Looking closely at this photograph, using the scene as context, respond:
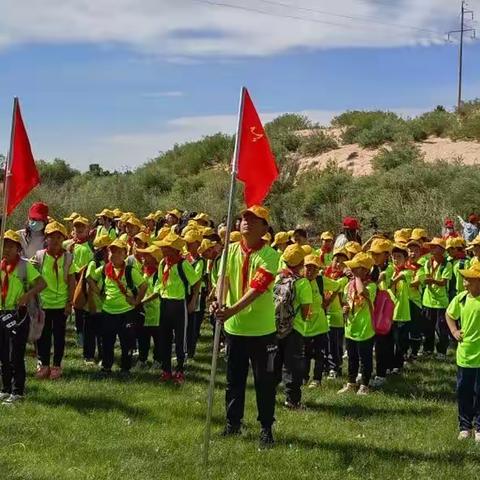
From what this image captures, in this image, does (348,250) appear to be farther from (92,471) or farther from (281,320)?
→ (92,471)

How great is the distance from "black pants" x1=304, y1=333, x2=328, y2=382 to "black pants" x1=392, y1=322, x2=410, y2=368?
1.29 metres

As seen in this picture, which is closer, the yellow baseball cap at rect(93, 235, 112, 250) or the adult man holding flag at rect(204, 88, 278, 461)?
the adult man holding flag at rect(204, 88, 278, 461)

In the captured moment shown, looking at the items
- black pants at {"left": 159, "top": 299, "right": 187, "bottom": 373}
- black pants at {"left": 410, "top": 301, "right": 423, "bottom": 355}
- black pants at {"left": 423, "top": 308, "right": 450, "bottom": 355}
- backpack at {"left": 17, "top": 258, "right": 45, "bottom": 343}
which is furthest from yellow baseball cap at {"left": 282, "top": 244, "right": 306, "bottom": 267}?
black pants at {"left": 423, "top": 308, "right": 450, "bottom": 355}

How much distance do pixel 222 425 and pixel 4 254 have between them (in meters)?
3.04

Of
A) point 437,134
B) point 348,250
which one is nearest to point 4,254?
point 348,250

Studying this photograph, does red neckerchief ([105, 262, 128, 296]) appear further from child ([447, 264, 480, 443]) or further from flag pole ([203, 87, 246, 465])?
child ([447, 264, 480, 443])

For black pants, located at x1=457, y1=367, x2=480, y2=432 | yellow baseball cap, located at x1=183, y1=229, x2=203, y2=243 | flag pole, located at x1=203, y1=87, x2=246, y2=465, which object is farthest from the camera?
yellow baseball cap, located at x1=183, y1=229, x2=203, y2=243

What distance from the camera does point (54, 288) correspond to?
369 inches

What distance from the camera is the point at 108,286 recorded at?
32.0 ft

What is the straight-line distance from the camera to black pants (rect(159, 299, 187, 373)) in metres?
9.50

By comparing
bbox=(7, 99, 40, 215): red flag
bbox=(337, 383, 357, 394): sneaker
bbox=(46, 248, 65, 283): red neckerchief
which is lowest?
bbox=(337, 383, 357, 394): sneaker

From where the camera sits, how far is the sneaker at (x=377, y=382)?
389 inches

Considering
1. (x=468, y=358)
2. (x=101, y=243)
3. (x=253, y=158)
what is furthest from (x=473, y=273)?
(x=101, y=243)

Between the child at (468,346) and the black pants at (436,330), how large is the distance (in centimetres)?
439
